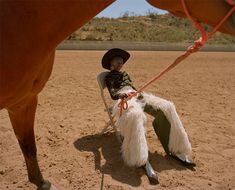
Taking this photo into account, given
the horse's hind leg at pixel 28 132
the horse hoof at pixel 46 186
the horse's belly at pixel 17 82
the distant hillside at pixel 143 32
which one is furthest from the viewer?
the distant hillside at pixel 143 32

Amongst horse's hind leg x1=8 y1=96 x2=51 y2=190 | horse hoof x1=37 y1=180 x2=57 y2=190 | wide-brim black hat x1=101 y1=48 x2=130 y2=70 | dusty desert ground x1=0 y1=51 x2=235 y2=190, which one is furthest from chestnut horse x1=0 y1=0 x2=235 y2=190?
wide-brim black hat x1=101 y1=48 x2=130 y2=70

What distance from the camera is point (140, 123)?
143 inches

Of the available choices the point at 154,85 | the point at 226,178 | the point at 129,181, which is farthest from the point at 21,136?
the point at 154,85

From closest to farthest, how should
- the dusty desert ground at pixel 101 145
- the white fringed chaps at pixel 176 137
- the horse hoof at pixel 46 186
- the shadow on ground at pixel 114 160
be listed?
the horse hoof at pixel 46 186
the dusty desert ground at pixel 101 145
the shadow on ground at pixel 114 160
the white fringed chaps at pixel 176 137

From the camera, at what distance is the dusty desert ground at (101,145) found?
3514 mm

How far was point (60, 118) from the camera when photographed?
5117 millimetres

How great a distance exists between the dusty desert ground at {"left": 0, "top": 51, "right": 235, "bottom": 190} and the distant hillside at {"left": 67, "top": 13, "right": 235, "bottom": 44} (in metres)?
21.9

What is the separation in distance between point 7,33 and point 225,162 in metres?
2.72

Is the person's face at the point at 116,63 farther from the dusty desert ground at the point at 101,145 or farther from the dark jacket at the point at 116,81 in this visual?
the dusty desert ground at the point at 101,145

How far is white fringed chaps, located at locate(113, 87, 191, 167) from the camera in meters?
3.57

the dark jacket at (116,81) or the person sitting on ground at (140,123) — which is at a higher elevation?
the dark jacket at (116,81)

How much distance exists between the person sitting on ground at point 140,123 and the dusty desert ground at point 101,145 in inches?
5.2

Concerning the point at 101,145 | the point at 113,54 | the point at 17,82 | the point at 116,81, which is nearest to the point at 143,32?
the point at 113,54

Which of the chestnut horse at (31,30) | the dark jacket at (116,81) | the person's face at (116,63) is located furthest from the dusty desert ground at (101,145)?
the chestnut horse at (31,30)
